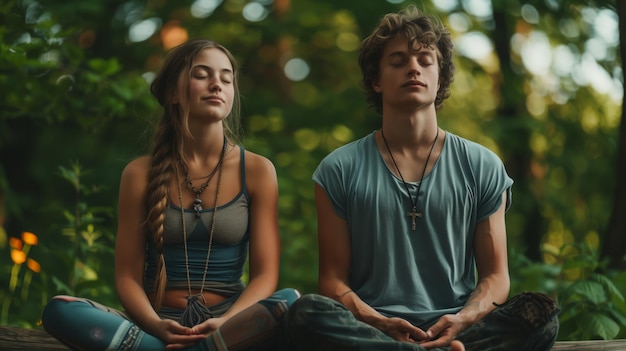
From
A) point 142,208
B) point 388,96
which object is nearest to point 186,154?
Answer: point 142,208

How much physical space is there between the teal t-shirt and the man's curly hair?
1.34 feet

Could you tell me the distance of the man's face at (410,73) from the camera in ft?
11.6

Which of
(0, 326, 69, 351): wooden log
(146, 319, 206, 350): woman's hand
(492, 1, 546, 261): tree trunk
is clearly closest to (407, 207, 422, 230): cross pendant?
(146, 319, 206, 350): woman's hand

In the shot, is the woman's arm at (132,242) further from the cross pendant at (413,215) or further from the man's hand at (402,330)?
the cross pendant at (413,215)

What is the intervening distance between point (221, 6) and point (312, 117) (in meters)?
1.43

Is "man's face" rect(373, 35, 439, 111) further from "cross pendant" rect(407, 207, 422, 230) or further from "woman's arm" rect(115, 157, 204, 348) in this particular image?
"woman's arm" rect(115, 157, 204, 348)

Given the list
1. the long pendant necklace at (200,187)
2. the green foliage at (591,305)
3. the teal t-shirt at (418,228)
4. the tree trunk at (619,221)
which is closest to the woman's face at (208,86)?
the long pendant necklace at (200,187)

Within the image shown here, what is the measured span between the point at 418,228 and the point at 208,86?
1.05m

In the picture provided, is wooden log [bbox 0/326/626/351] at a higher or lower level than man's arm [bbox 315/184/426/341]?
lower

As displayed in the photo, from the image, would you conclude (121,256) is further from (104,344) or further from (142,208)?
(104,344)

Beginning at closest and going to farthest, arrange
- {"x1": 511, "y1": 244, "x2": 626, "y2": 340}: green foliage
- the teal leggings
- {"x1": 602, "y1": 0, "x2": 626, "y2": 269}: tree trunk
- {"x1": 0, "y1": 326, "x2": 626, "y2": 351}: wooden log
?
the teal leggings, {"x1": 0, "y1": 326, "x2": 626, "y2": 351}: wooden log, {"x1": 511, "y1": 244, "x2": 626, "y2": 340}: green foliage, {"x1": 602, "y1": 0, "x2": 626, "y2": 269}: tree trunk

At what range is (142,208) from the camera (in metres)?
3.61

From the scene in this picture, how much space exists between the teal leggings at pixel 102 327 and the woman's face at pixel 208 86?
85 cm

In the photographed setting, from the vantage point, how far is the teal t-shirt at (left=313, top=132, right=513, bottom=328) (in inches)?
140
